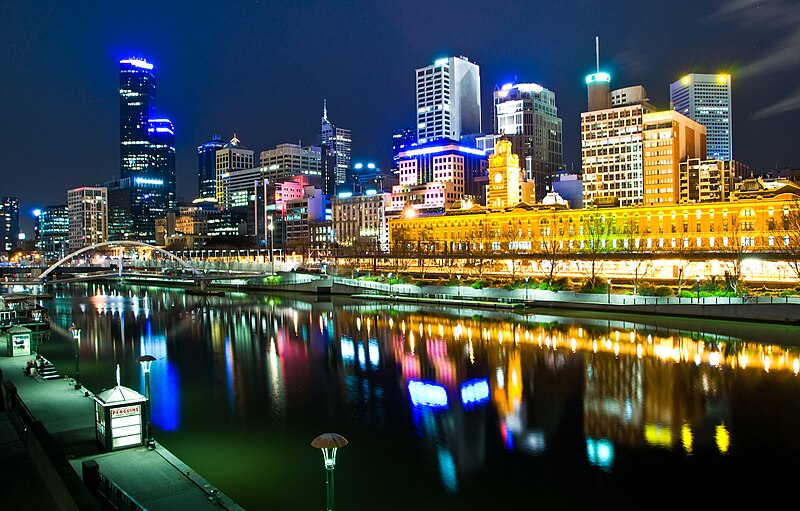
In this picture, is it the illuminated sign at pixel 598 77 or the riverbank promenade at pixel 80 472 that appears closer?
the riverbank promenade at pixel 80 472

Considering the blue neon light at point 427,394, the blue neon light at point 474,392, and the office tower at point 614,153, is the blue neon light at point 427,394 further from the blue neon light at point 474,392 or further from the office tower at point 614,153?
the office tower at point 614,153

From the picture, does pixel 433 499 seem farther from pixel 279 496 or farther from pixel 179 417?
pixel 179 417

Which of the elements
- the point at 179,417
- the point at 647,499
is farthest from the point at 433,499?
the point at 179,417

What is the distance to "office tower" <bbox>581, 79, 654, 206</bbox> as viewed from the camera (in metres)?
151

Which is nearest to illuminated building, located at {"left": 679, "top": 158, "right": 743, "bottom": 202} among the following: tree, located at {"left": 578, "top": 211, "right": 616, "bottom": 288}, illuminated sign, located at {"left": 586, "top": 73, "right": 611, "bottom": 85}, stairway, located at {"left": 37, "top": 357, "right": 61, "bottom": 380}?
illuminated sign, located at {"left": 586, "top": 73, "right": 611, "bottom": 85}

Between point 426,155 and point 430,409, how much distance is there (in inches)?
6612

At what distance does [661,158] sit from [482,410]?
427 feet

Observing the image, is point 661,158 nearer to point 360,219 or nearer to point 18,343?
point 360,219

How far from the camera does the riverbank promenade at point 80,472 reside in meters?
14.5

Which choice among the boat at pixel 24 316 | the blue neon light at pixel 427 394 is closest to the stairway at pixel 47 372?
the blue neon light at pixel 427 394

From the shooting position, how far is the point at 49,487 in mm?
15305

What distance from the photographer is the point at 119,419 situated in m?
19.0

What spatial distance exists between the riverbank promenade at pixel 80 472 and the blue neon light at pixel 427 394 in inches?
544

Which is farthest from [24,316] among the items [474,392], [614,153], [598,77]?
[598,77]
